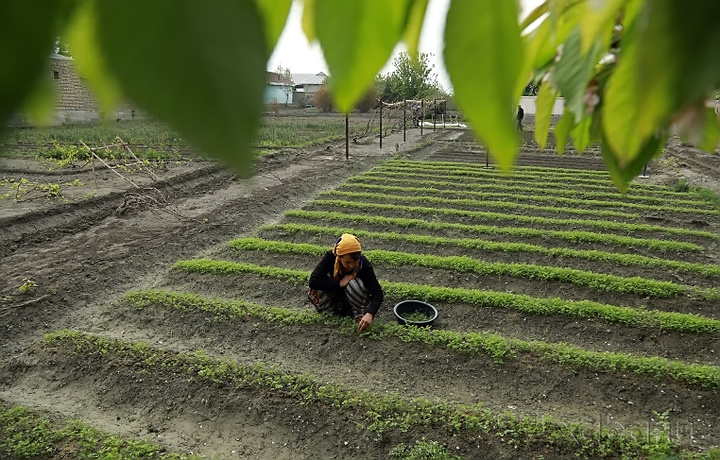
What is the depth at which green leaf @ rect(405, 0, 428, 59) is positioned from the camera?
33 cm

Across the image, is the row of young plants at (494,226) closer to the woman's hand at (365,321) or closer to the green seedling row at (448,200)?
the green seedling row at (448,200)

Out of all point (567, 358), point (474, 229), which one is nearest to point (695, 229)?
point (474, 229)

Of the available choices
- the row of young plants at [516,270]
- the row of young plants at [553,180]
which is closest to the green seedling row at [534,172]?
the row of young plants at [553,180]

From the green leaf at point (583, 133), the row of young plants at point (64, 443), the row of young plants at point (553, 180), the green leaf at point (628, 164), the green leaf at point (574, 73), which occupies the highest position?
the green leaf at point (574, 73)

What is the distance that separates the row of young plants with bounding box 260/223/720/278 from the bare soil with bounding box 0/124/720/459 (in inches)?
6.6

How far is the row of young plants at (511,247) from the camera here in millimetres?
6117

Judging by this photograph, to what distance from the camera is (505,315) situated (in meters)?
5.00

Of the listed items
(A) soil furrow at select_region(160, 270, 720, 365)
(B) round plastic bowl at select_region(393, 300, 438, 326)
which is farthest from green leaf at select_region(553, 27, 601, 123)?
(A) soil furrow at select_region(160, 270, 720, 365)

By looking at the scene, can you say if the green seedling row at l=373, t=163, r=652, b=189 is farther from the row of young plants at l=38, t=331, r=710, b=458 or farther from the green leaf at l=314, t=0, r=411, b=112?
the green leaf at l=314, t=0, r=411, b=112

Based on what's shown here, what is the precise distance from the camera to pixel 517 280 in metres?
5.82

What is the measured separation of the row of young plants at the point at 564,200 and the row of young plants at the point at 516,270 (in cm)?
369

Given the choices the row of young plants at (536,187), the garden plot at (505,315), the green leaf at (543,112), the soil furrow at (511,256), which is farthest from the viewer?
Answer: the row of young plants at (536,187)

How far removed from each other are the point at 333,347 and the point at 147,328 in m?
1.97

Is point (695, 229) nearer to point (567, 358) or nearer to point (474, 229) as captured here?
point (474, 229)
